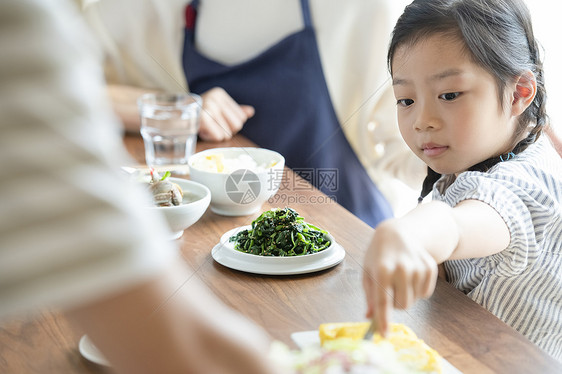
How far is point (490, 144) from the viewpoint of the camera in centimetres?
111

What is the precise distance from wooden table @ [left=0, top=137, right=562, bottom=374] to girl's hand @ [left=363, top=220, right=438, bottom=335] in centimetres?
11

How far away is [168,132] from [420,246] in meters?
1.00

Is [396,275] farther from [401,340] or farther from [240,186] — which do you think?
[240,186]

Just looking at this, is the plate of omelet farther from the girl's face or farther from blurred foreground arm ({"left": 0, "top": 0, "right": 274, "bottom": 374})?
the girl's face

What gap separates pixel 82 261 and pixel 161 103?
1.44 metres

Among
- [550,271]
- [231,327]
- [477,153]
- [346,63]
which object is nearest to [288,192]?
[477,153]

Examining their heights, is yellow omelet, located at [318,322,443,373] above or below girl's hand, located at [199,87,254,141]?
above

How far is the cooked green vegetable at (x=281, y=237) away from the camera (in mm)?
980

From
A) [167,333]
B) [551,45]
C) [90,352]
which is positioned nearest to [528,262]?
[90,352]

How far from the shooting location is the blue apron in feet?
5.89

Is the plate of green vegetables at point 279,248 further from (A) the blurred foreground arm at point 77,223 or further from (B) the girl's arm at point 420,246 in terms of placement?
(A) the blurred foreground arm at point 77,223

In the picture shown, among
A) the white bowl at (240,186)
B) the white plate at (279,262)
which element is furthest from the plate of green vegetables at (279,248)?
the white bowl at (240,186)

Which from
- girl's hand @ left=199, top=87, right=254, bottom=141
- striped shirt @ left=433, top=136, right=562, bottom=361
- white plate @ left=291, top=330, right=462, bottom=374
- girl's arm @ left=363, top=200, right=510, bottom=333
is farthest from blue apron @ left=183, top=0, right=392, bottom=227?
white plate @ left=291, top=330, right=462, bottom=374

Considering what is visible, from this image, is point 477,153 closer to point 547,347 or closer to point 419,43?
point 419,43
